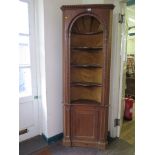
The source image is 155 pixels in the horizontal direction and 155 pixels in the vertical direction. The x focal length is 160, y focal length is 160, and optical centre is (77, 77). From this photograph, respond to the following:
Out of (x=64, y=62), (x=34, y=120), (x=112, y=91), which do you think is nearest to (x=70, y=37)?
(x=64, y=62)

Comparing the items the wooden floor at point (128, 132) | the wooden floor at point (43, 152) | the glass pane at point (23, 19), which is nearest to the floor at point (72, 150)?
the wooden floor at point (43, 152)

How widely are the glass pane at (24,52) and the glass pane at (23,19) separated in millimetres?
119

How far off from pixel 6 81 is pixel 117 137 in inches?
102

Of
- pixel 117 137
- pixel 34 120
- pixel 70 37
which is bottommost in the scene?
pixel 117 137

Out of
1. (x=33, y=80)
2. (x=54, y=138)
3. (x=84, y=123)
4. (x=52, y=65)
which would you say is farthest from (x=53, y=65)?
(x=54, y=138)

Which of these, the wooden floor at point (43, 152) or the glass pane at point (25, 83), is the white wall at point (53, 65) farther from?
the glass pane at point (25, 83)

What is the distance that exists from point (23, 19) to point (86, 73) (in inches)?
50.1

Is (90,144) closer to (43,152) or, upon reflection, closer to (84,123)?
(84,123)

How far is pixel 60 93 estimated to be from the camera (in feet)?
8.66

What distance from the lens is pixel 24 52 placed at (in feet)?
8.19

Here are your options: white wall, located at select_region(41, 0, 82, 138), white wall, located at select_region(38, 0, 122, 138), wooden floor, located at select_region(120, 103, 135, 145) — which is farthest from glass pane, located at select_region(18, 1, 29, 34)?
wooden floor, located at select_region(120, 103, 135, 145)

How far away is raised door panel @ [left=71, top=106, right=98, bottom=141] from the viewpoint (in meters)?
2.37

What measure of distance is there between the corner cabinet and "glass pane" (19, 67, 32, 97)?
2.09 ft
